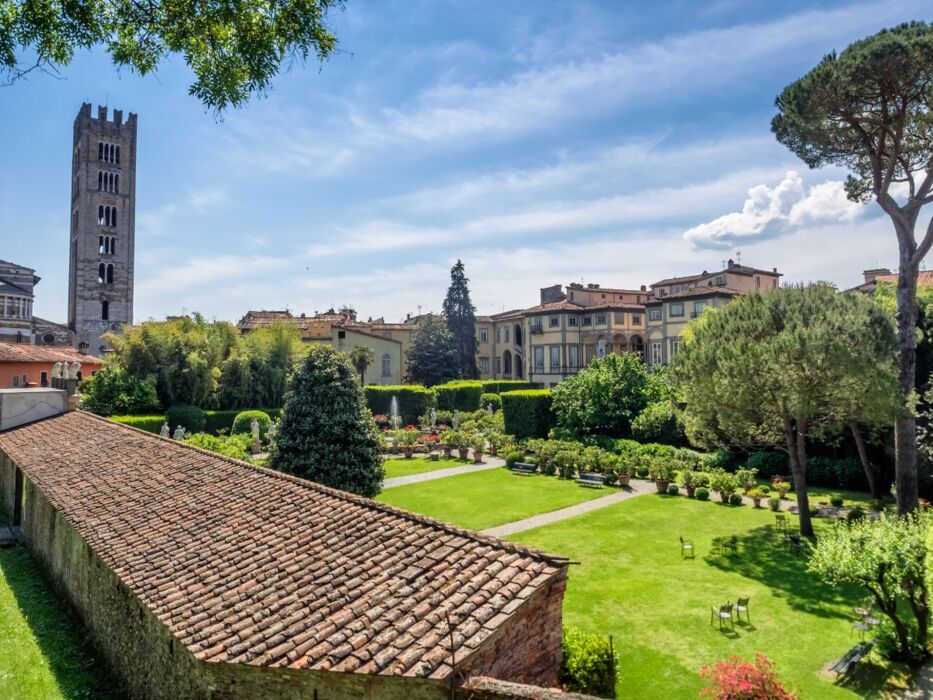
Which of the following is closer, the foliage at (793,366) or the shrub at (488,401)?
the foliage at (793,366)

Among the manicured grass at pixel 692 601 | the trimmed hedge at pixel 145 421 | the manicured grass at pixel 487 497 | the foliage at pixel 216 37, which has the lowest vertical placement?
the manicured grass at pixel 692 601

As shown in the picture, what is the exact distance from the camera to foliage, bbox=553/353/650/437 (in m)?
33.0

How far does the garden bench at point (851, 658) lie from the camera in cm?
989

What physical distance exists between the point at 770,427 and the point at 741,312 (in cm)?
391

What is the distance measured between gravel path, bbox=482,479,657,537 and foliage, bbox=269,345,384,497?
4.36 meters

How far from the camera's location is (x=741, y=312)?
18094mm

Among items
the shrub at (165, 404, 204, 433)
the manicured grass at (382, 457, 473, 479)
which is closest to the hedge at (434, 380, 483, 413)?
the manicured grass at (382, 457, 473, 479)

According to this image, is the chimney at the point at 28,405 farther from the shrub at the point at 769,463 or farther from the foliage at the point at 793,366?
the shrub at the point at 769,463

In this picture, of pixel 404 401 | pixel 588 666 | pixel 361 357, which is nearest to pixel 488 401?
pixel 404 401

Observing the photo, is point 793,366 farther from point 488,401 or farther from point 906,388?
point 488,401

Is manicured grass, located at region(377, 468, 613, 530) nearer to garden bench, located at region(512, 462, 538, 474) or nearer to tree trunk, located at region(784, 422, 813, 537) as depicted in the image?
garden bench, located at region(512, 462, 538, 474)

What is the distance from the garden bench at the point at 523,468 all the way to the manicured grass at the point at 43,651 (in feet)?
65.5

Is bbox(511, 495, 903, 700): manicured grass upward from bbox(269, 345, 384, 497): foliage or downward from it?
downward

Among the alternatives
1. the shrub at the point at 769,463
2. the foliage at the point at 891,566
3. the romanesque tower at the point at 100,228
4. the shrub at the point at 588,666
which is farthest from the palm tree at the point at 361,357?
the shrub at the point at 588,666
